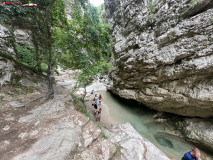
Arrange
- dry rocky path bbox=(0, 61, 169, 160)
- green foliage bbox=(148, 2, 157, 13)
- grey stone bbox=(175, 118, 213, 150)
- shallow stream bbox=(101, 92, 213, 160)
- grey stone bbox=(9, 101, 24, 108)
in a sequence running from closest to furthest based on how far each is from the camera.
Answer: dry rocky path bbox=(0, 61, 169, 160), grey stone bbox=(9, 101, 24, 108), grey stone bbox=(175, 118, 213, 150), shallow stream bbox=(101, 92, 213, 160), green foliage bbox=(148, 2, 157, 13)

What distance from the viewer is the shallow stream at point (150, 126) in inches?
254

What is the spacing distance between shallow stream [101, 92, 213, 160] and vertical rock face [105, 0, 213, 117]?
199 centimetres

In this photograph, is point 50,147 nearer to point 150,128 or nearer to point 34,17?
point 34,17

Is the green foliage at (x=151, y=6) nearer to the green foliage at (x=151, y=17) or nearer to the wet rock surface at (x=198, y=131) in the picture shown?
the green foliage at (x=151, y=17)

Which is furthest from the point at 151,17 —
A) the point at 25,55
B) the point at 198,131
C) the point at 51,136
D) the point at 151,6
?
the point at 25,55

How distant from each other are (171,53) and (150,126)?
7.16 meters

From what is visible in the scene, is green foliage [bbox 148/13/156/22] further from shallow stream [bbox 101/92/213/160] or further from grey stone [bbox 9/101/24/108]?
grey stone [bbox 9/101/24/108]

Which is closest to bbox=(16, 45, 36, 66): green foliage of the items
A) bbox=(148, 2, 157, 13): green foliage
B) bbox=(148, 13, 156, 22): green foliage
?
bbox=(148, 13, 156, 22): green foliage

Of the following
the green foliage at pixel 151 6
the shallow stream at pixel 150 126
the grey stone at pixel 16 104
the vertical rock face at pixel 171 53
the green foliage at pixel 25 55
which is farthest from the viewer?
the green foliage at pixel 25 55

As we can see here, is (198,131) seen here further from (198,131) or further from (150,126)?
(150,126)

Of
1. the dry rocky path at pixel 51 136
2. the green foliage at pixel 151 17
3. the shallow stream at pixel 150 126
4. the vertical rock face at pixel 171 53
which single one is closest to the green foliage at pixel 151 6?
the vertical rock face at pixel 171 53

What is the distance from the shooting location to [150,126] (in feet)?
27.3

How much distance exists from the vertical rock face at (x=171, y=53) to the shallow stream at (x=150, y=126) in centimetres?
199

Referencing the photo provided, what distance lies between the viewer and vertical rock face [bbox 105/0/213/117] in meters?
5.03
